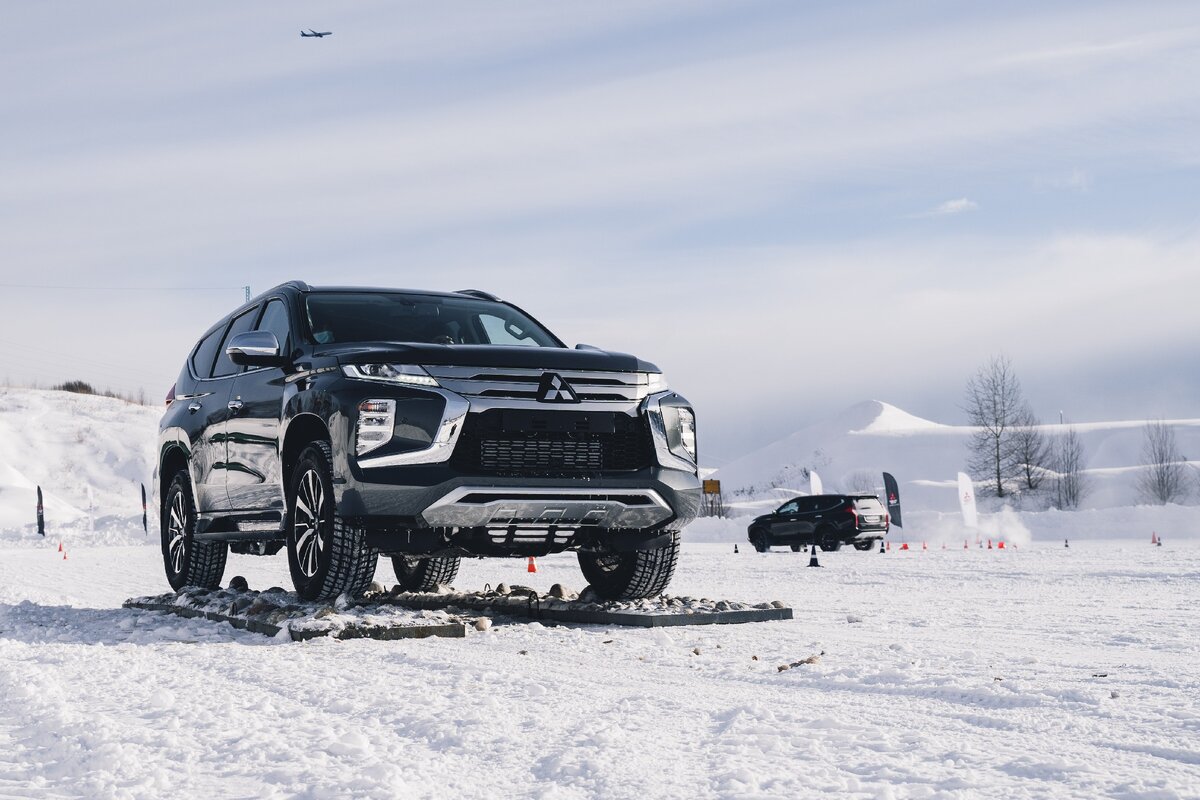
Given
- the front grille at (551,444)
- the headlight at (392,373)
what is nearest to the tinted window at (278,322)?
the headlight at (392,373)

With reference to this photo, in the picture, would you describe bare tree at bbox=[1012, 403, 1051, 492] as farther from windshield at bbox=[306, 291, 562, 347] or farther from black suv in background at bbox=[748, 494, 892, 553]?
windshield at bbox=[306, 291, 562, 347]

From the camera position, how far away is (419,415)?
6848mm

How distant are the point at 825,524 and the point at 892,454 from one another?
124m

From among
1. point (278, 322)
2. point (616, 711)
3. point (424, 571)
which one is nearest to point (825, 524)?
point (424, 571)

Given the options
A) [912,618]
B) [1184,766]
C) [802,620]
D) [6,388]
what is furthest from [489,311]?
[6,388]

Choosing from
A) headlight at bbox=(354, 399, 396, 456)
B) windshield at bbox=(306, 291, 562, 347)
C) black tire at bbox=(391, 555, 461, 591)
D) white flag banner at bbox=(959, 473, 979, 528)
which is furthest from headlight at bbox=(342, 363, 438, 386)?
white flag banner at bbox=(959, 473, 979, 528)

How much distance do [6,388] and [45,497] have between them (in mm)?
33598

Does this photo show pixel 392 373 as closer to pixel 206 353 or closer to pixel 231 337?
pixel 231 337

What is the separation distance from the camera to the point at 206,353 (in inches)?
400

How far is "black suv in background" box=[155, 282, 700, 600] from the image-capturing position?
6875 mm

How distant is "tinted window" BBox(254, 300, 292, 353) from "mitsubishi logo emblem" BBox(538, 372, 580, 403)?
6.72 ft

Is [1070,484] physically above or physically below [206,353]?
below

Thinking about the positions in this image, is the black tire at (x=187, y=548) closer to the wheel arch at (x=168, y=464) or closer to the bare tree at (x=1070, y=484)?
the wheel arch at (x=168, y=464)

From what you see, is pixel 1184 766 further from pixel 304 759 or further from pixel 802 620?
pixel 802 620
